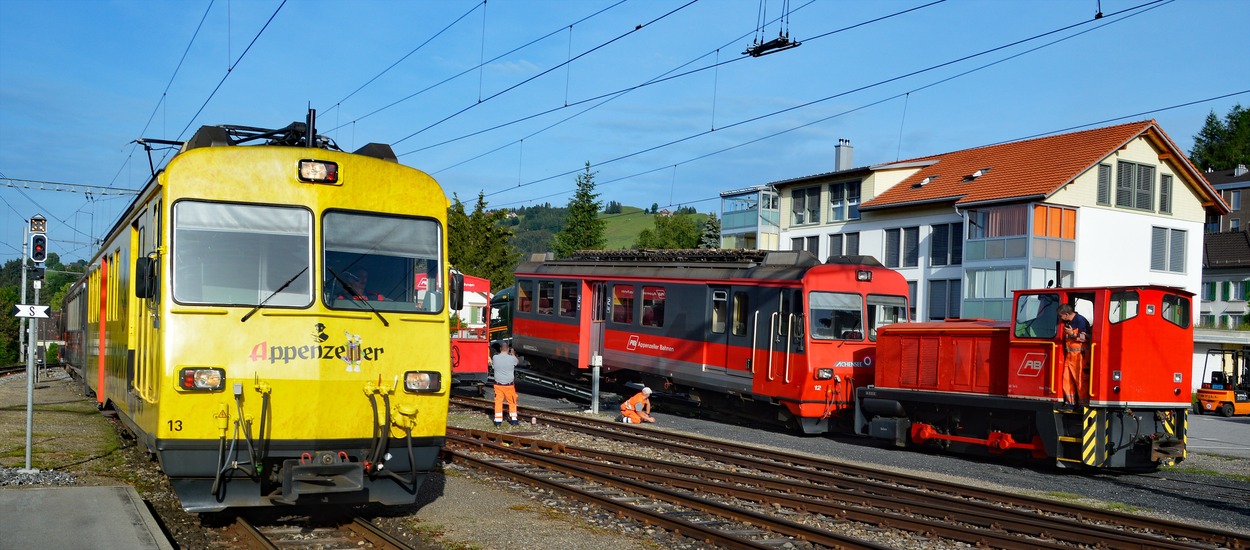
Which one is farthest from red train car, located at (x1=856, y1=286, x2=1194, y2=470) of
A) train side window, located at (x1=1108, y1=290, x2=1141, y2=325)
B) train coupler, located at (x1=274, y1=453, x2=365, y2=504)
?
train coupler, located at (x1=274, y1=453, x2=365, y2=504)

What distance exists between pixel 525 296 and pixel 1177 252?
29.8m

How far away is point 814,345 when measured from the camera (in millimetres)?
18484

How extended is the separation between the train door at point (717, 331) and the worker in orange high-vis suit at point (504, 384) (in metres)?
4.17

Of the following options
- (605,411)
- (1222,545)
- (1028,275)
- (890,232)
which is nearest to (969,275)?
(1028,275)

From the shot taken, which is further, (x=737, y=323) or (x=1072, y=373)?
(x=737, y=323)

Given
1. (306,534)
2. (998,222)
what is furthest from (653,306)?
(998,222)

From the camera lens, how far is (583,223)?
7831cm

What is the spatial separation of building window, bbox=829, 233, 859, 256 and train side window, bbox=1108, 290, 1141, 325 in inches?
1202

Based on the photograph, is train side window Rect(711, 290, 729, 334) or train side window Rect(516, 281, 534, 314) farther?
train side window Rect(516, 281, 534, 314)

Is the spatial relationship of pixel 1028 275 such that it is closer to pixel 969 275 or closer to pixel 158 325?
pixel 969 275

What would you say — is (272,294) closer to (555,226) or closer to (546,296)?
(546,296)

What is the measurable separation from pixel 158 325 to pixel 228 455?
1.20 metres

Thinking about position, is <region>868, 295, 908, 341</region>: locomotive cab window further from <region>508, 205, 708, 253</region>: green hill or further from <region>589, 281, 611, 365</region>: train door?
<region>508, 205, 708, 253</region>: green hill

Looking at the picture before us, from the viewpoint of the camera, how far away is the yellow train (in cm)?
792
